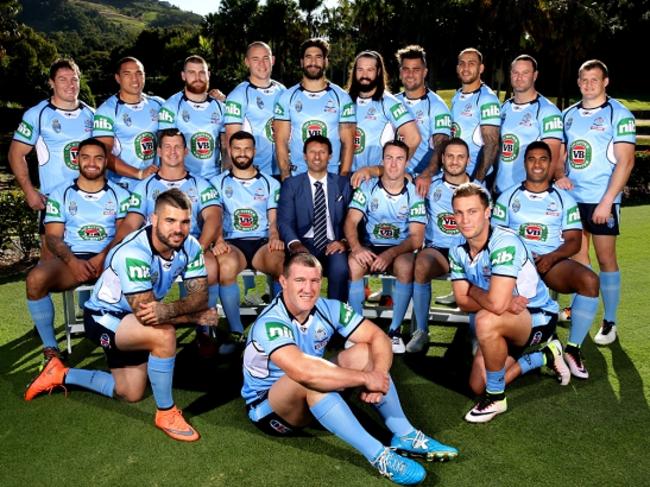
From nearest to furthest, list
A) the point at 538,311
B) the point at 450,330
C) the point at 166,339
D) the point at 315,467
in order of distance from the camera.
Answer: the point at 315,467
the point at 166,339
the point at 538,311
the point at 450,330

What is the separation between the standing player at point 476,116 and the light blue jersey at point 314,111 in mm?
1063

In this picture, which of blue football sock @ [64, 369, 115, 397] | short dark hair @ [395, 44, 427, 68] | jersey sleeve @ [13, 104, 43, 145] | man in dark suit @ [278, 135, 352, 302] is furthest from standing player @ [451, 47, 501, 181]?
jersey sleeve @ [13, 104, 43, 145]

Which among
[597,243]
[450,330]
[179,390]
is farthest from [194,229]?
[597,243]

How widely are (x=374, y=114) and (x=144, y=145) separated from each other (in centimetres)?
221

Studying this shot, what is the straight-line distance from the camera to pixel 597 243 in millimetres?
5398

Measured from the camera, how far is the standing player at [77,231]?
194 inches

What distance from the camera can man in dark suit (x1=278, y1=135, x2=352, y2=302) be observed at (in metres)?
5.44

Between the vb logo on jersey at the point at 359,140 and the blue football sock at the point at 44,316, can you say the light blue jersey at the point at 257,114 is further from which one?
the blue football sock at the point at 44,316

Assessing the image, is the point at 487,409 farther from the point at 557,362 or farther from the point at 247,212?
the point at 247,212

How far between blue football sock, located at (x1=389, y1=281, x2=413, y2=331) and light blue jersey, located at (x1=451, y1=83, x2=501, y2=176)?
1.45 meters

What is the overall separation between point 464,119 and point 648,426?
3205 millimetres

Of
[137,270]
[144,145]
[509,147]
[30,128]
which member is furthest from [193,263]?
[509,147]

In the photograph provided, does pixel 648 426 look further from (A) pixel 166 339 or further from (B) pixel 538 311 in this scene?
(A) pixel 166 339

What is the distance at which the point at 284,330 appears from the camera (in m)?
3.40
